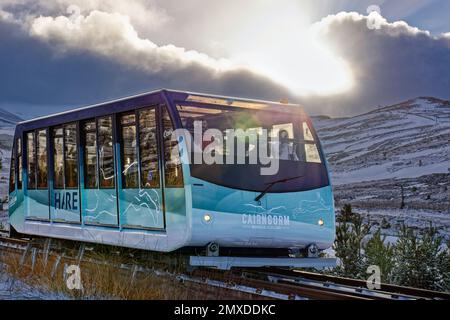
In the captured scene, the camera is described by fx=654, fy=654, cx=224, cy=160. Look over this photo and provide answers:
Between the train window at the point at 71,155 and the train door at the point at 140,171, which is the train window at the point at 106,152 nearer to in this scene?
the train door at the point at 140,171

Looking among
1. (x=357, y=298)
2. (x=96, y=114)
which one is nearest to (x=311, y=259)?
(x=357, y=298)

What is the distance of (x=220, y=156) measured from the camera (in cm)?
1027

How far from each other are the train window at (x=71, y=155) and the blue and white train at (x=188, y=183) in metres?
0.02

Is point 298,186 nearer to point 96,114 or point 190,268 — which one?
point 190,268

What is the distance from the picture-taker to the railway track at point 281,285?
8.76 metres

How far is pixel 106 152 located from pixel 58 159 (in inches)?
78.6

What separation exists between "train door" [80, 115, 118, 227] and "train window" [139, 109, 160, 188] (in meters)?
0.86

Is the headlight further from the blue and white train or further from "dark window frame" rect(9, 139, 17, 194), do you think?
"dark window frame" rect(9, 139, 17, 194)

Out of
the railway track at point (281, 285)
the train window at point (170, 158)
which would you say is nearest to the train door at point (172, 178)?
the train window at point (170, 158)

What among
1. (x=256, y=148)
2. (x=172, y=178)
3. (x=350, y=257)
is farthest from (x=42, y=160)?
(x=350, y=257)

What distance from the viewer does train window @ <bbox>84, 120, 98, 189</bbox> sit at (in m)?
11.9

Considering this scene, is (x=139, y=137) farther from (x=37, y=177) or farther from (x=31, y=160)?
(x=31, y=160)

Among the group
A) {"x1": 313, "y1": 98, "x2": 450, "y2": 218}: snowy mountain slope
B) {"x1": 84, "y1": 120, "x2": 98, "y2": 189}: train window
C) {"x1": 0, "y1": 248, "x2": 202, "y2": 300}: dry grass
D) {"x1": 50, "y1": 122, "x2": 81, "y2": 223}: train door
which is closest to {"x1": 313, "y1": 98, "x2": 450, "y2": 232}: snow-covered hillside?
{"x1": 313, "y1": 98, "x2": 450, "y2": 218}: snowy mountain slope
